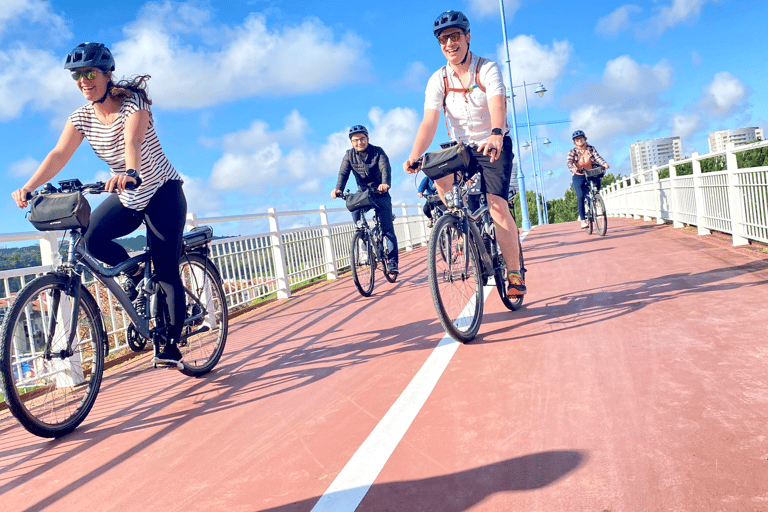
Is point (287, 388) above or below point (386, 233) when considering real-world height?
below

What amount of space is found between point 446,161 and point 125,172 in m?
2.07

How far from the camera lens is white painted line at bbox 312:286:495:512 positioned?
7.19 ft

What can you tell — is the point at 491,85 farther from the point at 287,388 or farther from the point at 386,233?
the point at 386,233

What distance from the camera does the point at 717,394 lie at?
8.94ft

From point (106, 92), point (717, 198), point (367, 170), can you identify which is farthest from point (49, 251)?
point (717, 198)

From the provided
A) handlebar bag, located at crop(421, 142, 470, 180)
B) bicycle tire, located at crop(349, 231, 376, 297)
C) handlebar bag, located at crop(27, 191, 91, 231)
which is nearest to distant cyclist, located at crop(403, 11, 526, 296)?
handlebar bag, located at crop(421, 142, 470, 180)

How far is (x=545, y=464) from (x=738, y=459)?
2.10 feet

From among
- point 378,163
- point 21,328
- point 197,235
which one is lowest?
point 21,328

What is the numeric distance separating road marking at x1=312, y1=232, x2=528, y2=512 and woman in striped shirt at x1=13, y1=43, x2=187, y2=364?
1.69 metres

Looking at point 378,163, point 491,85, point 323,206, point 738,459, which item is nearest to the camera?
point 738,459

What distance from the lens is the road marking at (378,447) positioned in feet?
7.19

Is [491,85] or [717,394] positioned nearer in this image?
[717,394]

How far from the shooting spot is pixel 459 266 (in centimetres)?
428

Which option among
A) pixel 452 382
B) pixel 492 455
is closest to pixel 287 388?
pixel 452 382
